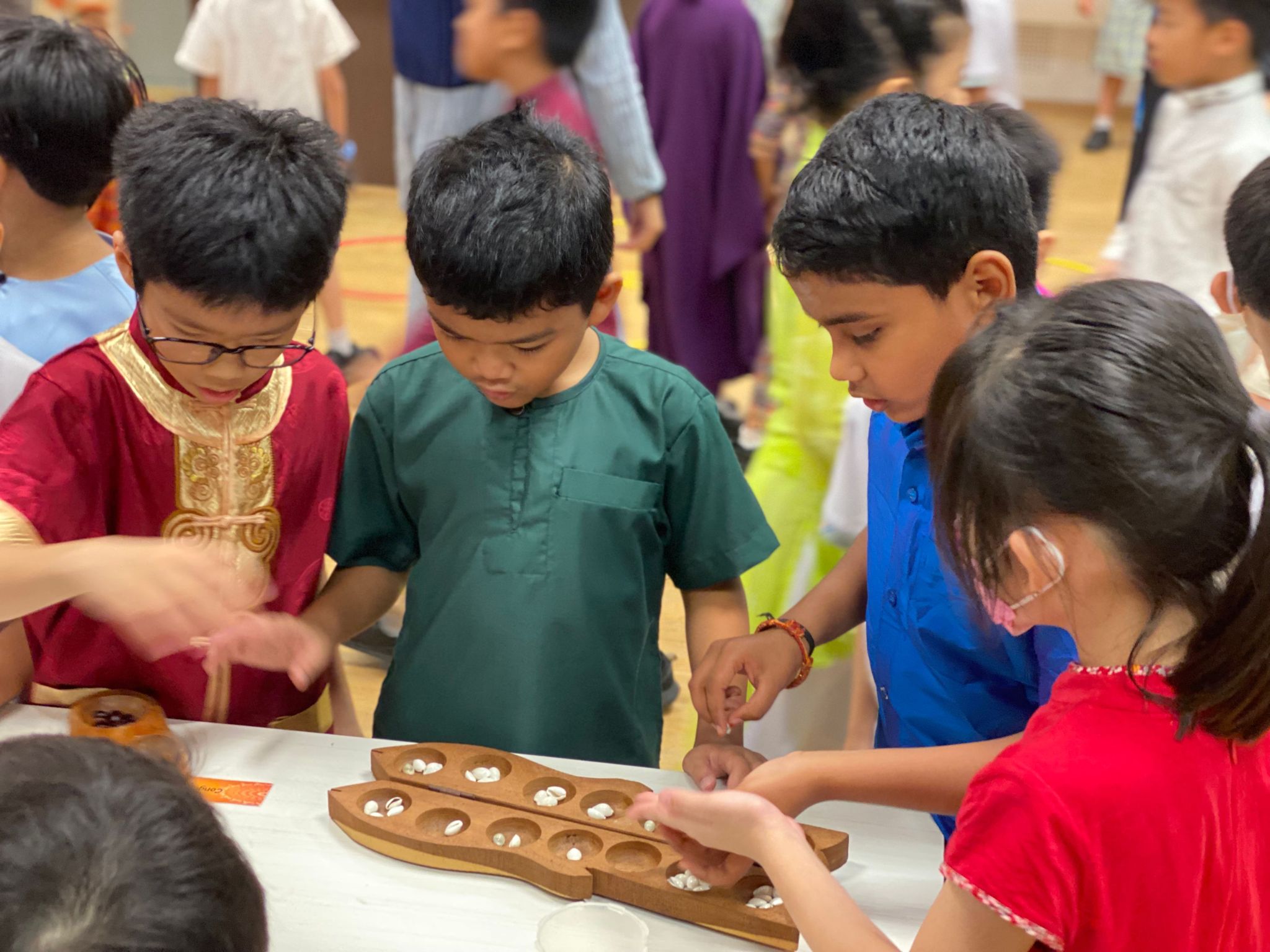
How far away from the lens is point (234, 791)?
1.28 m

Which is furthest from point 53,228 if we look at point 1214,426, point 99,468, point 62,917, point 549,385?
point 1214,426

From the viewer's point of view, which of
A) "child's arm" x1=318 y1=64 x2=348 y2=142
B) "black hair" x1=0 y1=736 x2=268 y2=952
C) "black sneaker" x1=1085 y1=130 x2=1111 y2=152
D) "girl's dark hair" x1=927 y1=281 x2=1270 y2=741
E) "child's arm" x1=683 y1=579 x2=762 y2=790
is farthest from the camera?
"black sneaker" x1=1085 y1=130 x2=1111 y2=152

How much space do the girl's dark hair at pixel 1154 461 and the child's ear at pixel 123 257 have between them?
0.95m

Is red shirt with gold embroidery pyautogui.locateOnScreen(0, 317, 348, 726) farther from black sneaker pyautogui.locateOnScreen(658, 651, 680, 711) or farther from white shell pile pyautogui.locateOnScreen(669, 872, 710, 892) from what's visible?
black sneaker pyautogui.locateOnScreen(658, 651, 680, 711)

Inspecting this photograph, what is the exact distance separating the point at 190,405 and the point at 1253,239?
49.5 inches

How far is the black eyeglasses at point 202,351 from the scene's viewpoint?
1344 millimetres

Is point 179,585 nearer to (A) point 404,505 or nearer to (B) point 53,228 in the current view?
(A) point 404,505

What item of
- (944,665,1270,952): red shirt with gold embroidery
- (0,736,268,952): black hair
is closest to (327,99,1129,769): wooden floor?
(944,665,1270,952): red shirt with gold embroidery

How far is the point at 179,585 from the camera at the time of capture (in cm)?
116

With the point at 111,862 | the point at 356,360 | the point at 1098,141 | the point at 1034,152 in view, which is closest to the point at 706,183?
the point at 356,360

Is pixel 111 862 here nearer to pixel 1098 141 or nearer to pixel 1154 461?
pixel 1154 461

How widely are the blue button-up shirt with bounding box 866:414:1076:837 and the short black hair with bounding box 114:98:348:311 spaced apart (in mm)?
684

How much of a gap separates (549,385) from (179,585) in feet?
1.59

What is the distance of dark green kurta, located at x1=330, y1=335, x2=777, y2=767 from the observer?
A: 4.76ft
